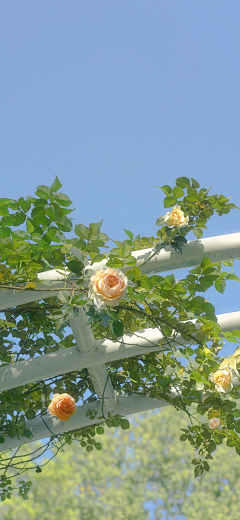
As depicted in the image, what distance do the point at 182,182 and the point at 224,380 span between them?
97cm

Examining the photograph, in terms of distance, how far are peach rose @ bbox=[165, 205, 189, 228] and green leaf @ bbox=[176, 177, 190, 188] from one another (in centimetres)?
15

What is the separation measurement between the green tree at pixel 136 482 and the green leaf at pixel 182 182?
1126 centimetres

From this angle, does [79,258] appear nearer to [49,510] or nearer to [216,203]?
[216,203]

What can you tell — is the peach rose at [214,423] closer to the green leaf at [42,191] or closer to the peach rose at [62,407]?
the peach rose at [62,407]

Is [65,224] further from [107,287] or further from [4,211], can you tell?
[107,287]

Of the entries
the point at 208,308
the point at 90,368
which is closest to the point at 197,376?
the point at 208,308

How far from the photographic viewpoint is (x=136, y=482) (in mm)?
12391

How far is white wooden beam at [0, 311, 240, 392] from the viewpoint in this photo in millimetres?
2145

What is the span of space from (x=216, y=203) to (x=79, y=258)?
799 mm

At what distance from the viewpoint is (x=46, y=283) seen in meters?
1.66

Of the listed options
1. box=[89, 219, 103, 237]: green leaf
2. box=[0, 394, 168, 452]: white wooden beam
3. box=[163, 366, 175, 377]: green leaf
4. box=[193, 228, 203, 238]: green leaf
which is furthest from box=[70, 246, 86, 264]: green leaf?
box=[0, 394, 168, 452]: white wooden beam

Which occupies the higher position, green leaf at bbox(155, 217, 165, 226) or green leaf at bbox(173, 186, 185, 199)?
green leaf at bbox(173, 186, 185, 199)

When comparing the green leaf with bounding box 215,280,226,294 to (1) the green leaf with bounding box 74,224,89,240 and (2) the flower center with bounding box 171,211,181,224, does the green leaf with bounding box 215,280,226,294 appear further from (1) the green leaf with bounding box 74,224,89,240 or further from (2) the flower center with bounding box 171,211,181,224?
(1) the green leaf with bounding box 74,224,89,240

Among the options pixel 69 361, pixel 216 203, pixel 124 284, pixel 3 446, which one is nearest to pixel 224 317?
pixel 216 203
